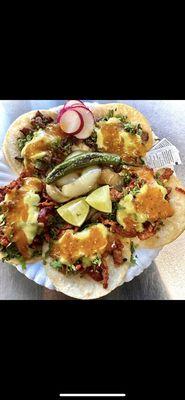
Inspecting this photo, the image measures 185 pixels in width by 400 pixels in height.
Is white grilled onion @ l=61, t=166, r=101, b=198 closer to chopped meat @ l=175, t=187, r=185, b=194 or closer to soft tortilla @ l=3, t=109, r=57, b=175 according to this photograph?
soft tortilla @ l=3, t=109, r=57, b=175

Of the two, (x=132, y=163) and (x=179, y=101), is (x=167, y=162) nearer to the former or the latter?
(x=132, y=163)

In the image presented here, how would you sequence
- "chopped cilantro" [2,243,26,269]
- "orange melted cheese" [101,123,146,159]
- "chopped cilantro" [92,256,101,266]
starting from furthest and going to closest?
1. "orange melted cheese" [101,123,146,159]
2. "chopped cilantro" [2,243,26,269]
3. "chopped cilantro" [92,256,101,266]

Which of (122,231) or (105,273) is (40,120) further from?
(105,273)

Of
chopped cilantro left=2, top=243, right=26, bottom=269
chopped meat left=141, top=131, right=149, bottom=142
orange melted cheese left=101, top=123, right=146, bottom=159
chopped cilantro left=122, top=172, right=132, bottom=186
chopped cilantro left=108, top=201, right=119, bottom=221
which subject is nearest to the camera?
chopped cilantro left=2, top=243, right=26, bottom=269

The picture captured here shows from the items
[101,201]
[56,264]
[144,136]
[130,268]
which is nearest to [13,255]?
[56,264]

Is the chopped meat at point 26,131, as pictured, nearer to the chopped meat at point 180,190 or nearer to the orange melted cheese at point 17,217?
the orange melted cheese at point 17,217

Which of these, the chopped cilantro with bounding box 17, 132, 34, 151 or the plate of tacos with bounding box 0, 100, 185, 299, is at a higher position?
the chopped cilantro with bounding box 17, 132, 34, 151

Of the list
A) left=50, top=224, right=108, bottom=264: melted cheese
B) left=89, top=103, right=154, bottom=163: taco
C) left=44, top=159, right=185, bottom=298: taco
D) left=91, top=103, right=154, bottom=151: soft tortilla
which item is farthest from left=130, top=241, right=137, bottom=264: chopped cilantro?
left=91, top=103, right=154, bottom=151: soft tortilla
